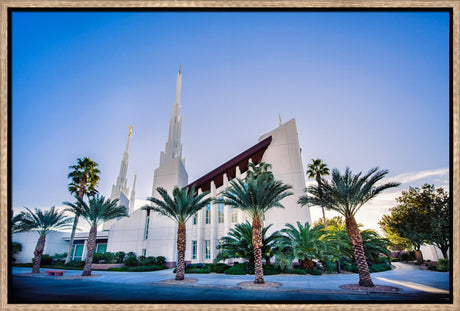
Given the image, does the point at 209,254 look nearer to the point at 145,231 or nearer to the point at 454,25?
the point at 145,231

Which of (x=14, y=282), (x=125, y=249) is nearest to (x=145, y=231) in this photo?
(x=125, y=249)

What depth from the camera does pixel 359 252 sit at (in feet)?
37.1

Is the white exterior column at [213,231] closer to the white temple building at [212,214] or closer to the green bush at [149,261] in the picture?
the white temple building at [212,214]

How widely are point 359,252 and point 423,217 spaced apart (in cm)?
1619

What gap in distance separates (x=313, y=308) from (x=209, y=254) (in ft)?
59.7

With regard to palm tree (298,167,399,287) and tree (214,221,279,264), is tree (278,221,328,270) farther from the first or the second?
palm tree (298,167,399,287)

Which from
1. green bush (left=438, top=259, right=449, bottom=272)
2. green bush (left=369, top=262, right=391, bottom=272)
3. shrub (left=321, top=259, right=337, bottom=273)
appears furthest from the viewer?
green bush (left=369, top=262, right=391, bottom=272)

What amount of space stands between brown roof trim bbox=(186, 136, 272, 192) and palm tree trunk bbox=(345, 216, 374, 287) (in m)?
12.7

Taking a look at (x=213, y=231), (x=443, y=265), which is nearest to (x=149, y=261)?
(x=213, y=231)

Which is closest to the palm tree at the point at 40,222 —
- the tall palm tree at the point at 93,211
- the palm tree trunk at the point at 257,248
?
the tall palm tree at the point at 93,211

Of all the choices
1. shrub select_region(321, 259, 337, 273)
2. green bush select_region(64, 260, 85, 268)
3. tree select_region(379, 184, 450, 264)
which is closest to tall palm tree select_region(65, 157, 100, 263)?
green bush select_region(64, 260, 85, 268)

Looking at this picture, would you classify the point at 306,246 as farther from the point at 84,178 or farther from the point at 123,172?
the point at 123,172

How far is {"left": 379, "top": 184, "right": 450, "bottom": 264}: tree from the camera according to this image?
66.0ft

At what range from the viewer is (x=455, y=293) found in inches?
239
